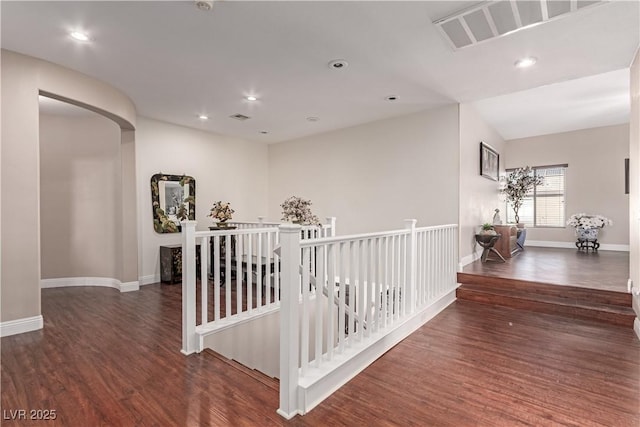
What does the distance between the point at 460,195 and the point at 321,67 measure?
2686mm

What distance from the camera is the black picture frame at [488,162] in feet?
18.2

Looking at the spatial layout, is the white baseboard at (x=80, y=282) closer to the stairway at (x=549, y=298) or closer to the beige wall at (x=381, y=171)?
the beige wall at (x=381, y=171)

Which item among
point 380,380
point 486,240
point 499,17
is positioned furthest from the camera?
point 486,240

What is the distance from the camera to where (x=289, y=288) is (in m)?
1.96

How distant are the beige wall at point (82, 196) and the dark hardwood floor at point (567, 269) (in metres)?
5.55

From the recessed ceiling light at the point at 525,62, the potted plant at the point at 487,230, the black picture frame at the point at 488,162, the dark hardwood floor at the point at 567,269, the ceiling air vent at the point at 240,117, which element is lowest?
the dark hardwood floor at the point at 567,269

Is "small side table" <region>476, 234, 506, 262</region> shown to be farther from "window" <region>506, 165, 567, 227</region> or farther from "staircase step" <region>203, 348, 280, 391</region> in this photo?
"staircase step" <region>203, 348, 280, 391</region>

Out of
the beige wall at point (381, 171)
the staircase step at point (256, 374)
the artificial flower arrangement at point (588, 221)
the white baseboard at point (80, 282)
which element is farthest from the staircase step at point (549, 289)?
the white baseboard at point (80, 282)

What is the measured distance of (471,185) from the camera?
5090 millimetres

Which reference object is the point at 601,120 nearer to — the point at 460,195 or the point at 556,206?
Answer: the point at 556,206

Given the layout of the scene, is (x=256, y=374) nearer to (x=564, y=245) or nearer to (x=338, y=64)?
(x=338, y=64)

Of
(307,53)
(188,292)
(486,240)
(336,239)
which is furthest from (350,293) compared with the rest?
(486,240)

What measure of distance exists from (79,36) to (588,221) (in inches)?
354

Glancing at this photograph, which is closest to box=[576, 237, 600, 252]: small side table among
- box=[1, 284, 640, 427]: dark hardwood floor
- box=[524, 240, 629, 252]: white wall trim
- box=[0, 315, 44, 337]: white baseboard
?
box=[524, 240, 629, 252]: white wall trim
